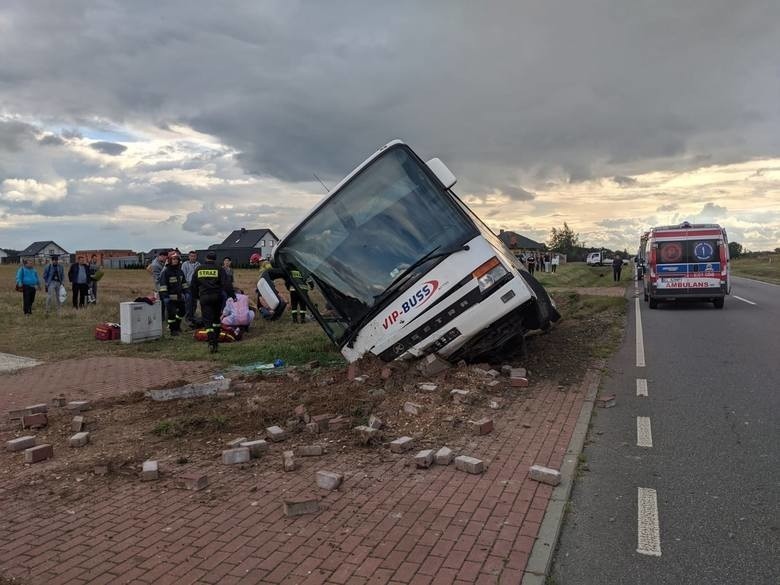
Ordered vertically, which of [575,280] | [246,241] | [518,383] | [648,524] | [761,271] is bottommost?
[648,524]

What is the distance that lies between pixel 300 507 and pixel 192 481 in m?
0.99

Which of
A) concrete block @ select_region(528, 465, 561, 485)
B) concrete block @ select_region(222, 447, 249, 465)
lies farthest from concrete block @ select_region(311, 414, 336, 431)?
concrete block @ select_region(528, 465, 561, 485)

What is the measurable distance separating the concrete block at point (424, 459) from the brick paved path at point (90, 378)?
16.0 ft

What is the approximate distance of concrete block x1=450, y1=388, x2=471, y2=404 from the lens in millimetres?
6777

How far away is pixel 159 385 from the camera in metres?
8.69

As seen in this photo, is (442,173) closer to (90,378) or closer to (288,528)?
(288,528)

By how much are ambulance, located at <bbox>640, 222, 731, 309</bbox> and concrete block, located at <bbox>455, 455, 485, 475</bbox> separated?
16.5 m

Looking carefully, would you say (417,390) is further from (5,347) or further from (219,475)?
(5,347)

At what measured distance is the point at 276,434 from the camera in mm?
5785

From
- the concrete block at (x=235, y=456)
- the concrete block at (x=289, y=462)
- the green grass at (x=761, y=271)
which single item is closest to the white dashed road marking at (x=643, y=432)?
the concrete block at (x=289, y=462)

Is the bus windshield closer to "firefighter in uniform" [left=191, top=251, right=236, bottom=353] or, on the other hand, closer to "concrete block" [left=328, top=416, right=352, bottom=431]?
"concrete block" [left=328, top=416, right=352, bottom=431]

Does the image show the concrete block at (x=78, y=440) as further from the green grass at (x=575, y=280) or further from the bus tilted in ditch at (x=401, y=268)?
the green grass at (x=575, y=280)

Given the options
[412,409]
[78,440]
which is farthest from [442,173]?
[78,440]

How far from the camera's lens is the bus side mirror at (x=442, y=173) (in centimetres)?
777
